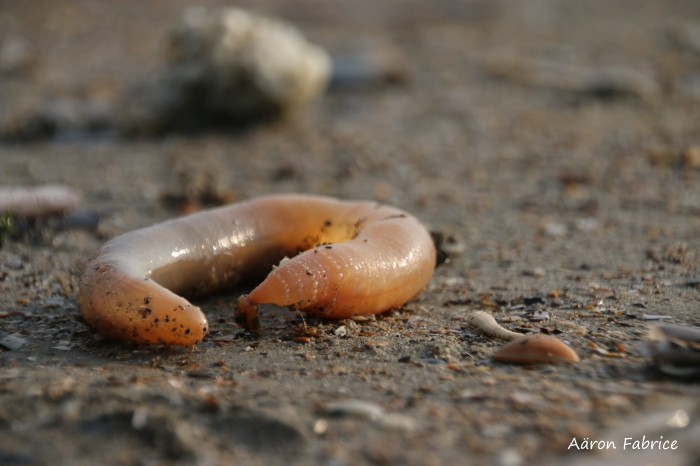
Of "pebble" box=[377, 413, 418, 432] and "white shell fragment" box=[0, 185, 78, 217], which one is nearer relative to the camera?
"pebble" box=[377, 413, 418, 432]

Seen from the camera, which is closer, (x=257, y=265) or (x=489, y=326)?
(x=489, y=326)

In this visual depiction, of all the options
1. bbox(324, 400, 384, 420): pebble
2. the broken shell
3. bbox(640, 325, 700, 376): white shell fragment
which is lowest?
bbox(324, 400, 384, 420): pebble

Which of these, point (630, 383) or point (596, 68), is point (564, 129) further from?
point (630, 383)

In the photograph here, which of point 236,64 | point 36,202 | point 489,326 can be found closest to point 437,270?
point 489,326

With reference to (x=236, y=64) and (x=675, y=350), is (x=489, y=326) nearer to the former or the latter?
(x=675, y=350)

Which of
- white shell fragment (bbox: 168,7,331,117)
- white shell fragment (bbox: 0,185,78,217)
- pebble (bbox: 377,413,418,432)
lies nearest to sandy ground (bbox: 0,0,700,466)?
pebble (bbox: 377,413,418,432)

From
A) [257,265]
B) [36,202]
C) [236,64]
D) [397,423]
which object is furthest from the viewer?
[236,64]

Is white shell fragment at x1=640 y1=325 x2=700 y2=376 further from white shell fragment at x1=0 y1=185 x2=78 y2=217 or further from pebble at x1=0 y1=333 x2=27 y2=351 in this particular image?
white shell fragment at x1=0 y1=185 x2=78 y2=217

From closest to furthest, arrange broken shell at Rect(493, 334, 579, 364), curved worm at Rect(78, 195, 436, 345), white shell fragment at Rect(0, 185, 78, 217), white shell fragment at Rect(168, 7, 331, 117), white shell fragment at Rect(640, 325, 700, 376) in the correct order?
white shell fragment at Rect(640, 325, 700, 376), broken shell at Rect(493, 334, 579, 364), curved worm at Rect(78, 195, 436, 345), white shell fragment at Rect(0, 185, 78, 217), white shell fragment at Rect(168, 7, 331, 117)
